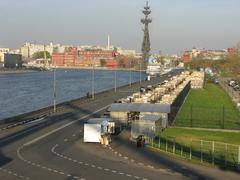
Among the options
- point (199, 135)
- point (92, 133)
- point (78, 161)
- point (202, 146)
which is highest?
point (92, 133)

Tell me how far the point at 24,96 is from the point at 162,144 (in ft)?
227

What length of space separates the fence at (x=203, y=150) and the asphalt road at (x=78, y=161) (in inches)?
52.9

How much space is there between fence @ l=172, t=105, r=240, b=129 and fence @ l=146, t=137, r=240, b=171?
10203mm

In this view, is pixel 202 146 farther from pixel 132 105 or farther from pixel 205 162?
pixel 132 105

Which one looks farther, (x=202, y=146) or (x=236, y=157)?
(x=202, y=146)

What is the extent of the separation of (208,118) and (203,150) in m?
20.9

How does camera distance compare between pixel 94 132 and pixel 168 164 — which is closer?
pixel 168 164

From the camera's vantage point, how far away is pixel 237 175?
24125 millimetres

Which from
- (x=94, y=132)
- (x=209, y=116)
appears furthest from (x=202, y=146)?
(x=209, y=116)

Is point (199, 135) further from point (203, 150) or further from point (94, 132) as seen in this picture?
point (94, 132)

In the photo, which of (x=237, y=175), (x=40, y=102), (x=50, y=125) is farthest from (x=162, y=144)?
(x=40, y=102)

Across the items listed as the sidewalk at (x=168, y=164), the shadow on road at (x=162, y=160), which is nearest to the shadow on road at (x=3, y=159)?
the sidewalk at (x=168, y=164)

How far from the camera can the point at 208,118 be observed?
50969 mm

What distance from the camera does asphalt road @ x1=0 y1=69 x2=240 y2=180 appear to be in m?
23.3
